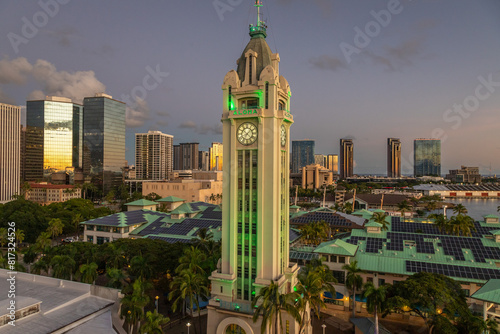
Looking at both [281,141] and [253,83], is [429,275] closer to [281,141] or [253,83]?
[281,141]

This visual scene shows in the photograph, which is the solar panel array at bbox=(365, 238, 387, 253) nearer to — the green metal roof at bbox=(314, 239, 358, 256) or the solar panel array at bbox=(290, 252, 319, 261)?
the green metal roof at bbox=(314, 239, 358, 256)

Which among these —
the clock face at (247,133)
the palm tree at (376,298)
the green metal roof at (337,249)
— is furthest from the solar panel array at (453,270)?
the clock face at (247,133)

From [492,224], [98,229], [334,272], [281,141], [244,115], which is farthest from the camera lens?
[98,229]

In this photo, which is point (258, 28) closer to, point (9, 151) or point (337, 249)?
point (337, 249)

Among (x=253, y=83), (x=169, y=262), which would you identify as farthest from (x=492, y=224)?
(x=169, y=262)

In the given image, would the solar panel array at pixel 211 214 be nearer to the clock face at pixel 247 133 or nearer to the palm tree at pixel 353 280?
the palm tree at pixel 353 280

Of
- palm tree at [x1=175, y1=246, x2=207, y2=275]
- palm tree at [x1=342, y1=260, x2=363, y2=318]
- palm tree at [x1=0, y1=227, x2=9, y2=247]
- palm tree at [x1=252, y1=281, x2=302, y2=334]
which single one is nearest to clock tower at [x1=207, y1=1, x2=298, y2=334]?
palm tree at [x1=175, y1=246, x2=207, y2=275]

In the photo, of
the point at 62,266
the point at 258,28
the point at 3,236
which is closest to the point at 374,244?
the point at 258,28
